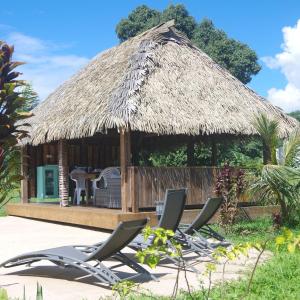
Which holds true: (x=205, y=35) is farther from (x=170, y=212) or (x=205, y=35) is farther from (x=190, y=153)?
(x=170, y=212)

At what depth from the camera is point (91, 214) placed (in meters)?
10.2

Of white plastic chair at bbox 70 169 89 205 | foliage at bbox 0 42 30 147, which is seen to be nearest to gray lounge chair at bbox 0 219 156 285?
foliage at bbox 0 42 30 147

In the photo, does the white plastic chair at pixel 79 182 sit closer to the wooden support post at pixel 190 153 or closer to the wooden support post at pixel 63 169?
the wooden support post at pixel 63 169

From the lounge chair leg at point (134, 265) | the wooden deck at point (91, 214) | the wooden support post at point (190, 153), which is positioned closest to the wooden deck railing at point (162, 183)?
the wooden deck at point (91, 214)

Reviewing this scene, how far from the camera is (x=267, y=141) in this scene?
9.13m

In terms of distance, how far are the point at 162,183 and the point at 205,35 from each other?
21315 millimetres

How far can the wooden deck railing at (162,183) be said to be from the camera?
9.50 metres

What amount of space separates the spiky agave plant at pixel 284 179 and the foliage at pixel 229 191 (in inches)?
9.5

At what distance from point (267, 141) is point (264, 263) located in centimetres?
355

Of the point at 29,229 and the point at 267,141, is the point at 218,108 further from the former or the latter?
the point at 29,229

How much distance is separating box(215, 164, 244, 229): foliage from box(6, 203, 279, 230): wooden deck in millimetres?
1121

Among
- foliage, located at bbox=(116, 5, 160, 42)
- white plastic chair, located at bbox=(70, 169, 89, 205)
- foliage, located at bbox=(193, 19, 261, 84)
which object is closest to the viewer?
white plastic chair, located at bbox=(70, 169, 89, 205)

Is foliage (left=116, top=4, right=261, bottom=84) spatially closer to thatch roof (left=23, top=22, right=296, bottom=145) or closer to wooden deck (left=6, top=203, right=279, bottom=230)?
thatch roof (left=23, top=22, right=296, bottom=145)

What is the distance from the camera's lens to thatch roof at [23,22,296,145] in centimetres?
966
